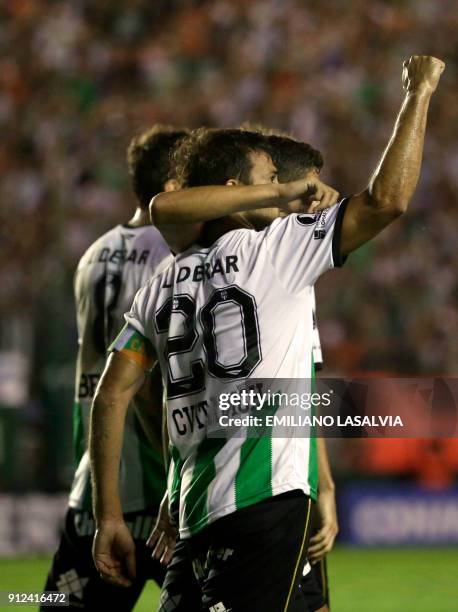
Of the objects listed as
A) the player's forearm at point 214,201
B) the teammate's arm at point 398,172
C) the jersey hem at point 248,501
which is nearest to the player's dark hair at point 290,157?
the player's forearm at point 214,201

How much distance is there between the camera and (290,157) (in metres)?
3.35

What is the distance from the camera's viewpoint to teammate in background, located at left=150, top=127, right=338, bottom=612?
10.2ft

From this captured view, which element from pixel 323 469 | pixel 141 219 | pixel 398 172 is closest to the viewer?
pixel 398 172

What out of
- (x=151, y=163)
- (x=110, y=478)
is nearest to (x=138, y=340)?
(x=110, y=478)

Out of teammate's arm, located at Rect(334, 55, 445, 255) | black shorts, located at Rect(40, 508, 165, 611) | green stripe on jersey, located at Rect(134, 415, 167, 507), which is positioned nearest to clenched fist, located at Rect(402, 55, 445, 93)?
teammate's arm, located at Rect(334, 55, 445, 255)

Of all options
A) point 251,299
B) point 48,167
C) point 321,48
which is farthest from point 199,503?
point 321,48

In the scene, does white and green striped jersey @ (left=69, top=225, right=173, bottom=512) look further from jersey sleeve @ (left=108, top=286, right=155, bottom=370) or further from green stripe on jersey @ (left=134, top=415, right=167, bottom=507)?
jersey sleeve @ (left=108, top=286, right=155, bottom=370)

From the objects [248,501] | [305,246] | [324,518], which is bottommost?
[324,518]

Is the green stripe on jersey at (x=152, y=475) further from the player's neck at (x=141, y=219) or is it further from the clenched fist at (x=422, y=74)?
the clenched fist at (x=422, y=74)

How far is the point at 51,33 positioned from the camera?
543 inches

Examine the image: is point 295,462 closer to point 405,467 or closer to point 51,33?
point 405,467

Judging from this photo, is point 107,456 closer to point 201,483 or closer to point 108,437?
point 108,437

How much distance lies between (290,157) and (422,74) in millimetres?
619

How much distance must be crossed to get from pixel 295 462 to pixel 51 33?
464 inches
